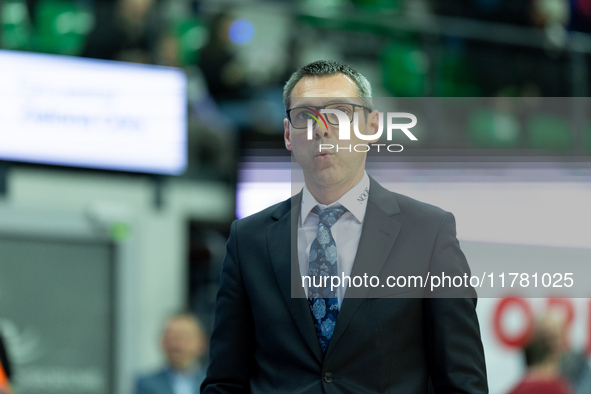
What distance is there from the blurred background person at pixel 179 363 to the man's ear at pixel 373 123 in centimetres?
405

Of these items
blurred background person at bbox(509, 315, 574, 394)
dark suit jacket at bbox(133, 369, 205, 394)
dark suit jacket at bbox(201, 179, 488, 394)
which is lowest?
dark suit jacket at bbox(133, 369, 205, 394)

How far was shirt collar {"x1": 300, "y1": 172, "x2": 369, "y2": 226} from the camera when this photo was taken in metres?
2.21

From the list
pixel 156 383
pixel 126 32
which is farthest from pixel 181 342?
pixel 126 32

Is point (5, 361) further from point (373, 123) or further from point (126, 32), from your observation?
point (126, 32)

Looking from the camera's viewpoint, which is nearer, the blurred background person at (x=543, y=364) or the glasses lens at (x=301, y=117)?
the glasses lens at (x=301, y=117)

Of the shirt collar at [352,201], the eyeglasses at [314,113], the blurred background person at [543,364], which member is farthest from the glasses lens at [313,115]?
the blurred background person at [543,364]

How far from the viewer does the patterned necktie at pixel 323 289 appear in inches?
84.0

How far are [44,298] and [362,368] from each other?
15.3ft

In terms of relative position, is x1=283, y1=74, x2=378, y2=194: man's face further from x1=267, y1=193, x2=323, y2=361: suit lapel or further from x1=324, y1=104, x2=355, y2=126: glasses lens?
x1=267, y1=193, x2=323, y2=361: suit lapel

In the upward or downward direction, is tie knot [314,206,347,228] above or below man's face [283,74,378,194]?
below

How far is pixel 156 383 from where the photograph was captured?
604 centimetres

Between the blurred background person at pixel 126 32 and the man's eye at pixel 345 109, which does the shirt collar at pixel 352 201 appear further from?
the blurred background person at pixel 126 32

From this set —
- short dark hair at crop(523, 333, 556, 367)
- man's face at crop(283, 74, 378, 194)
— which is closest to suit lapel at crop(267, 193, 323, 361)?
man's face at crop(283, 74, 378, 194)

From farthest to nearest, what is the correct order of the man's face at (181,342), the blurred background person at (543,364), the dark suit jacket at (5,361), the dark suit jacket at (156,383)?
the man's face at (181,342) < the dark suit jacket at (156,383) < the blurred background person at (543,364) < the dark suit jacket at (5,361)
